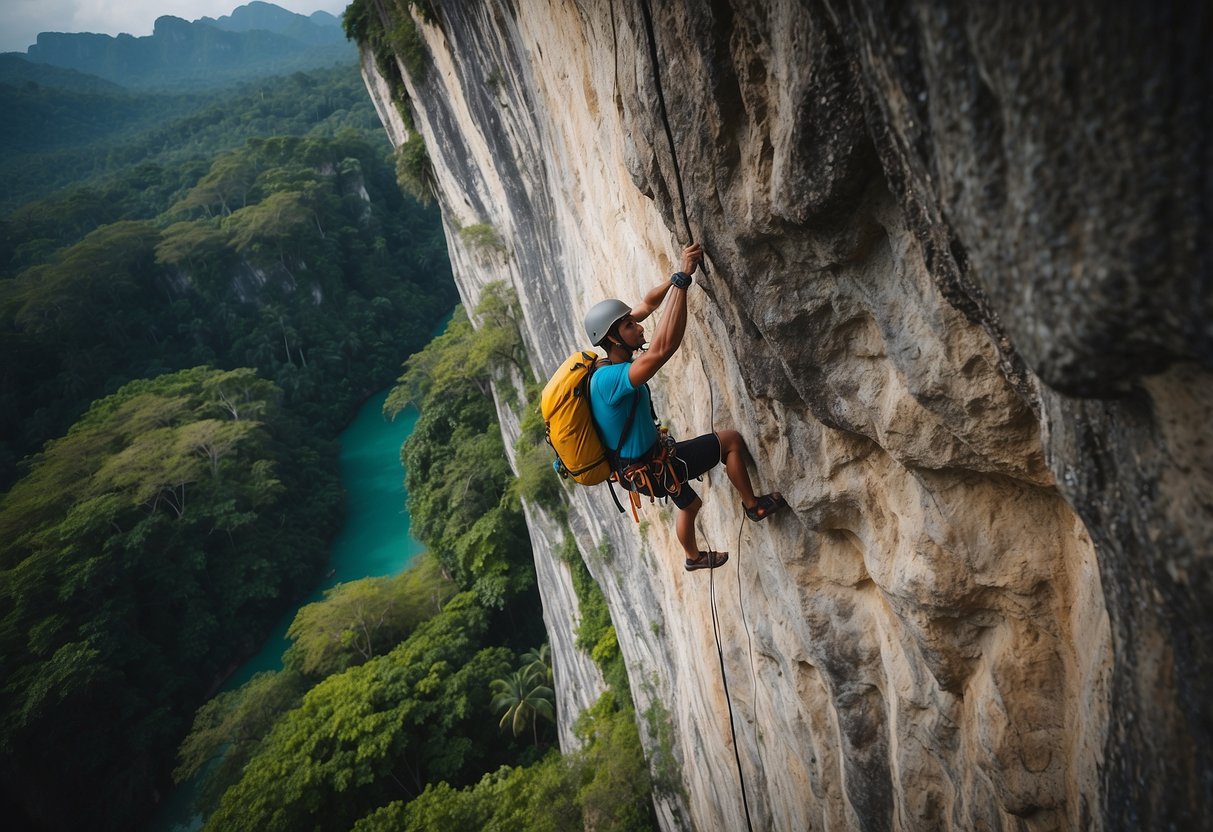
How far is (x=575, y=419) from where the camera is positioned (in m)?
3.54

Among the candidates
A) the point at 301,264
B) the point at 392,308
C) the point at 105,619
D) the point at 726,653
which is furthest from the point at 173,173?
the point at 726,653

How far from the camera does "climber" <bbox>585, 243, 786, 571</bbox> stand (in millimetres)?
3150

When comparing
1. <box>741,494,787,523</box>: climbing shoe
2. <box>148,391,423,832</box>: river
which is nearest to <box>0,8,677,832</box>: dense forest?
<box>148,391,423,832</box>: river

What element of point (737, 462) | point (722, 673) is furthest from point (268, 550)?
point (737, 462)

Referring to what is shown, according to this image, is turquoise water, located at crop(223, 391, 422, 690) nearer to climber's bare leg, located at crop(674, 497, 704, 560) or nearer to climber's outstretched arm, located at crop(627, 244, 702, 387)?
climber's bare leg, located at crop(674, 497, 704, 560)

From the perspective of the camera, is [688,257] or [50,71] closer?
[688,257]

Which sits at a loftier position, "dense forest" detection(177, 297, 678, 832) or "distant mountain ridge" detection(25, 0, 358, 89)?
"distant mountain ridge" detection(25, 0, 358, 89)

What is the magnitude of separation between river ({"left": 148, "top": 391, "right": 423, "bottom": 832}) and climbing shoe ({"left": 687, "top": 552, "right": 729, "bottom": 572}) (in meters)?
20.0

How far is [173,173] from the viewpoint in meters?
47.9

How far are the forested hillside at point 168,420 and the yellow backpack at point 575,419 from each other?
69.8 feet

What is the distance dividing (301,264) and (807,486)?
3715cm

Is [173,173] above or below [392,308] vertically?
above

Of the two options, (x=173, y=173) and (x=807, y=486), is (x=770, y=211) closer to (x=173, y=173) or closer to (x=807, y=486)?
(x=807, y=486)

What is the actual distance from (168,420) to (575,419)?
27.7 m
